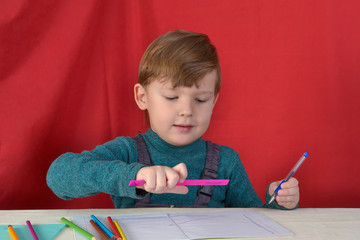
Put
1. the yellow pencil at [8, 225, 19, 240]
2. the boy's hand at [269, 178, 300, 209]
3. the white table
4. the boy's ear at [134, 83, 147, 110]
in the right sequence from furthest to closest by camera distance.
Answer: the boy's ear at [134, 83, 147, 110]
the boy's hand at [269, 178, 300, 209]
the white table
the yellow pencil at [8, 225, 19, 240]

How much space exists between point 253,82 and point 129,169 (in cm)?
68

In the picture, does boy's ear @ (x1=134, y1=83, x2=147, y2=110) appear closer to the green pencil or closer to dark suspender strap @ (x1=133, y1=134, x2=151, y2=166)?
dark suspender strap @ (x1=133, y1=134, x2=151, y2=166)

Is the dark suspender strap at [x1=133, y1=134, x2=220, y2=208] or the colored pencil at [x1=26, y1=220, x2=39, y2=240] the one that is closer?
the colored pencil at [x1=26, y1=220, x2=39, y2=240]

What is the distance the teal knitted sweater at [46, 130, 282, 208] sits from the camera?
0.86 metres

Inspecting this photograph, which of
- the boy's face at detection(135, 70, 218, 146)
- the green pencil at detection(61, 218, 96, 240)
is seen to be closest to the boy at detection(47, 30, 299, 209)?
the boy's face at detection(135, 70, 218, 146)

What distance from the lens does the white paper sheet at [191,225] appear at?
2.49 feet

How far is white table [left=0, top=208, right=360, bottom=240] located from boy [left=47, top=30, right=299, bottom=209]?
0.17ft

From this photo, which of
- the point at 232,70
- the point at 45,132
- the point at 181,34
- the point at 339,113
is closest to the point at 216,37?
the point at 232,70

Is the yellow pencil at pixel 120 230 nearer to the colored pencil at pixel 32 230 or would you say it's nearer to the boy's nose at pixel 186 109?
the colored pencil at pixel 32 230

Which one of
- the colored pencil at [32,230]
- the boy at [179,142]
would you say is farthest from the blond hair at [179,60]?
the colored pencil at [32,230]

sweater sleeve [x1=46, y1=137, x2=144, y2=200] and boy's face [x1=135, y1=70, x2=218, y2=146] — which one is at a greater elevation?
boy's face [x1=135, y1=70, x2=218, y2=146]

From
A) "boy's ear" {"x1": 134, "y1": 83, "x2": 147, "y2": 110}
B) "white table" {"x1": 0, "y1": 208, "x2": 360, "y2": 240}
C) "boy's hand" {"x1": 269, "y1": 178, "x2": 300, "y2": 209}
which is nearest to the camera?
"white table" {"x1": 0, "y1": 208, "x2": 360, "y2": 240}

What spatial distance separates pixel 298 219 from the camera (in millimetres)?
929

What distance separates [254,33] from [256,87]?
168 mm
